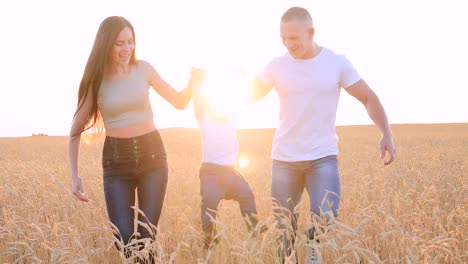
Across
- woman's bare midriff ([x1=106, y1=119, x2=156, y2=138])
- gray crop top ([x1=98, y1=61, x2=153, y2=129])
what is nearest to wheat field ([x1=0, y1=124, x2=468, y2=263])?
woman's bare midriff ([x1=106, y1=119, x2=156, y2=138])

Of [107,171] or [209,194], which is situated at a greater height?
[107,171]

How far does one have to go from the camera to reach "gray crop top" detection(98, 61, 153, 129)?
4.07 meters

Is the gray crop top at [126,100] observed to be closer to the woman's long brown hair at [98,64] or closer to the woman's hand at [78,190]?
the woman's long brown hair at [98,64]

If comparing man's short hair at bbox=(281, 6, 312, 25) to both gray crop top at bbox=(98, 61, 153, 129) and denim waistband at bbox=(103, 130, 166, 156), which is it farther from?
denim waistband at bbox=(103, 130, 166, 156)

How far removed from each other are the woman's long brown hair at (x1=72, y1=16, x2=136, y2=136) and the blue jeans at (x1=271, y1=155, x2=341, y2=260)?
1484 millimetres

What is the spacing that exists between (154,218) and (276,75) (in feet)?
4.74

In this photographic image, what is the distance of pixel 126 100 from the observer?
4.05 meters

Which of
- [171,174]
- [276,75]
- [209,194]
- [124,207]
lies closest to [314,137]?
[276,75]

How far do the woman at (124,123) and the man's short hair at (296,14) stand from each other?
3.59 feet

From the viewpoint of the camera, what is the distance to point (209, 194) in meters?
4.68

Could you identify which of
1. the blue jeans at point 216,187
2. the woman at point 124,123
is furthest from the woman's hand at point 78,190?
the blue jeans at point 216,187

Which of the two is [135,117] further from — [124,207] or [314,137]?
[314,137]

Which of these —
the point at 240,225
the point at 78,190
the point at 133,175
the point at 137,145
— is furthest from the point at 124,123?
the point at 240,225

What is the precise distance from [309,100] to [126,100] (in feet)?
4.55
